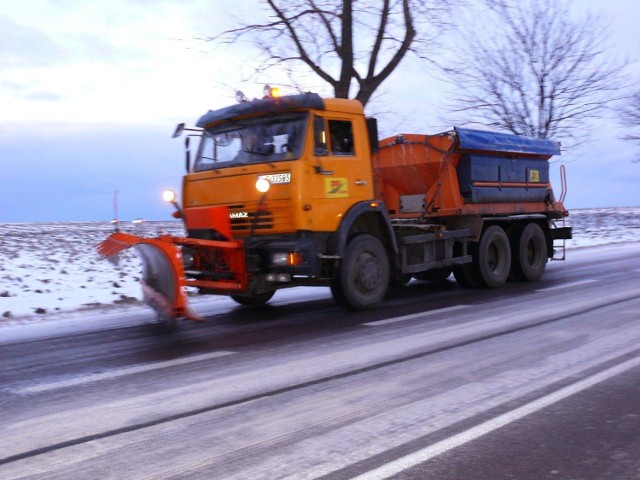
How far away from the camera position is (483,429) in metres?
4.31

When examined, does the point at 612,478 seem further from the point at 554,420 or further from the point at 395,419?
the point at 395,419

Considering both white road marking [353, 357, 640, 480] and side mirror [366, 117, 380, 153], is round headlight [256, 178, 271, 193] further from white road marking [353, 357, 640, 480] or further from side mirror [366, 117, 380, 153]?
white road marking [353, 357, 640, 480]

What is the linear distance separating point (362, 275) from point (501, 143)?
4180mm

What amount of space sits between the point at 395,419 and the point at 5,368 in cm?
381

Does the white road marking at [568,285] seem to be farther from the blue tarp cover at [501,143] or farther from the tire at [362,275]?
the tire at [362,275]

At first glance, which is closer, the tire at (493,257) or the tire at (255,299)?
the tire at (255,299)

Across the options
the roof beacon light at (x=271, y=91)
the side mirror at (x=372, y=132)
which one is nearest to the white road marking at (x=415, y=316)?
the side mirror at (x=372, y=132)

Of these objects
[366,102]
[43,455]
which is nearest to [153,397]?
[43,455]

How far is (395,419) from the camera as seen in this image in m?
4.52

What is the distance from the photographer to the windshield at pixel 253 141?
890cm

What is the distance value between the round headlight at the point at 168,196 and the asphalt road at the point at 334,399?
1.72 meters

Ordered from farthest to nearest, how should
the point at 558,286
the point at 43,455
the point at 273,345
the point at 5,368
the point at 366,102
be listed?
the point at 366,102
the point at 558,286
the point at 273,345
the point at 5,368
the point at 43,455

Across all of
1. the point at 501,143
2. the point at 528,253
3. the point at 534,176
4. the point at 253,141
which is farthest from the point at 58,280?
the point at 534,176

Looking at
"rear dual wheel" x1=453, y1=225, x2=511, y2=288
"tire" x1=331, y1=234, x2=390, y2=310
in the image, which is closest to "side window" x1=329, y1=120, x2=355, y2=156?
"tire" x1=331, y1=234, x2=390, y2=310
